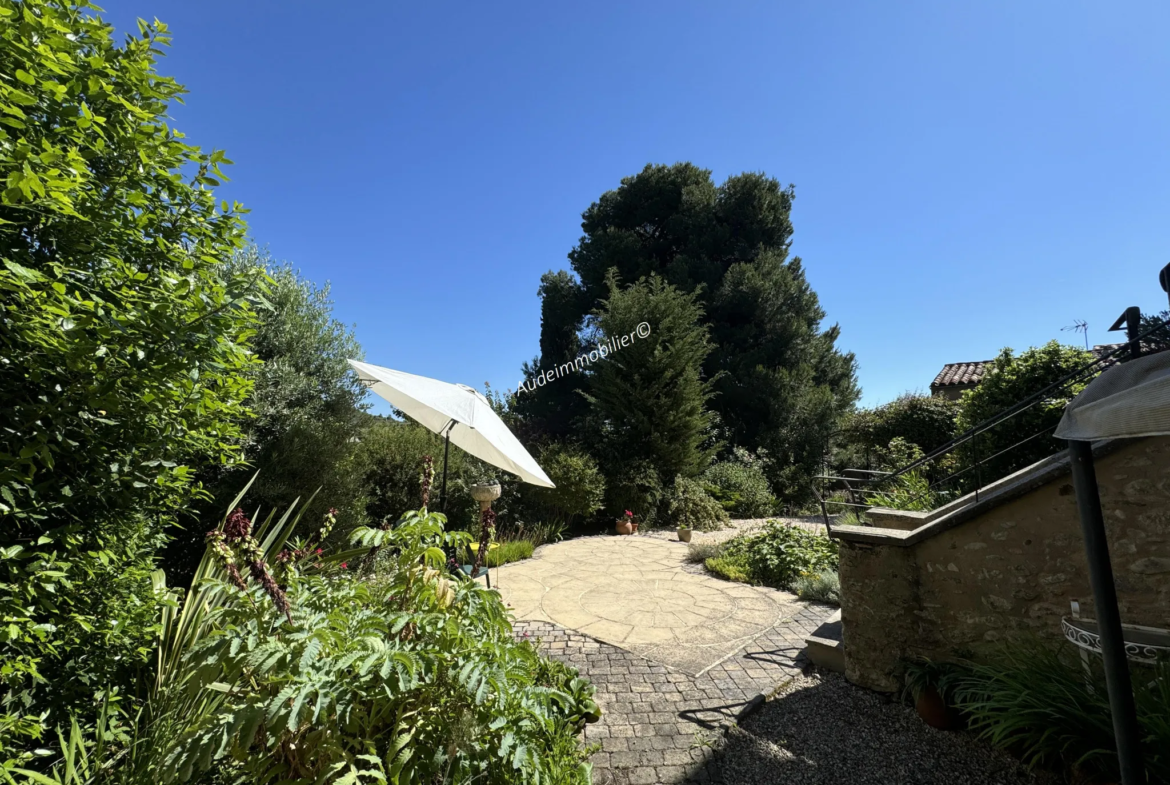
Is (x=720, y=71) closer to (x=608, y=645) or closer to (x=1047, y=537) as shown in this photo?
(x=1047, y=537)

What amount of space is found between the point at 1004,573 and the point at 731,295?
53.8ft

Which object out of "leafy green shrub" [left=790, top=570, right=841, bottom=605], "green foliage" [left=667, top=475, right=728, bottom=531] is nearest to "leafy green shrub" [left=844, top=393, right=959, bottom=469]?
"green foliage" [left=667, top=475, right=728, bottom=531]

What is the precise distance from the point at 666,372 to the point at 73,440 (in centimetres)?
1146

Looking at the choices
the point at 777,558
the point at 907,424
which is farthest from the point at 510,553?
the point at 907,424

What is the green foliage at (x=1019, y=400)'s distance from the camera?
199 inches

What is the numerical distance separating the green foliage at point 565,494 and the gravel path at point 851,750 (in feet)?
24.7

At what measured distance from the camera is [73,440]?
5.92 ft

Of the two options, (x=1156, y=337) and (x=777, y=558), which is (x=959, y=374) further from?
(x=777, y=558)

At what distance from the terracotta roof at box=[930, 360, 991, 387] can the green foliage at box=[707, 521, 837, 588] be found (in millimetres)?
15547

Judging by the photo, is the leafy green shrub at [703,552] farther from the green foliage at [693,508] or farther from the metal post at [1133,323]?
the metal post at [1133,323]

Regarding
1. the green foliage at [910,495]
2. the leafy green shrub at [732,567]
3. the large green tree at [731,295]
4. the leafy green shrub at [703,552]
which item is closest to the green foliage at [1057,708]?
the green foliage at [910,495]

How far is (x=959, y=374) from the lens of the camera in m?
19.1

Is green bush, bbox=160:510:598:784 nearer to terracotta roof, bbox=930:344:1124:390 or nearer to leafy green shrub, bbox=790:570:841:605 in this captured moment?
leafy green shrub, bbox=790:570:841:605

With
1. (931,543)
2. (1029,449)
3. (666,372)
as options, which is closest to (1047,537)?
(931,543)
